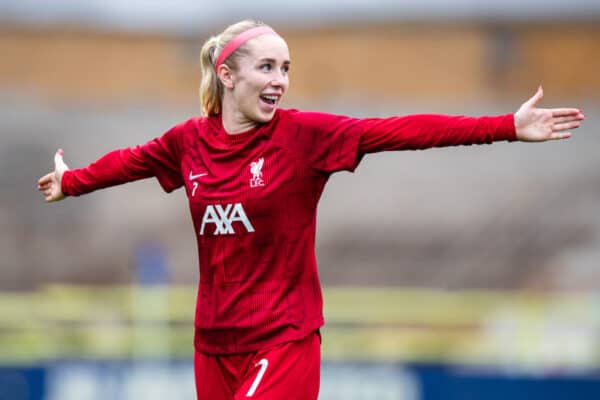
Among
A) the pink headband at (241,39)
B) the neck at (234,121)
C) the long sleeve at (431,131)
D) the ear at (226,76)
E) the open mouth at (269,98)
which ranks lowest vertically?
the long sleeve at (431,131)

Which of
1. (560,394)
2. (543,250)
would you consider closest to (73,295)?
(543,250)

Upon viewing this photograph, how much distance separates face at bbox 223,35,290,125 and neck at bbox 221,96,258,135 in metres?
0.02

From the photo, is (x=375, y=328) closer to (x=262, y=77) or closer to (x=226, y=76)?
(x=226, y=76)

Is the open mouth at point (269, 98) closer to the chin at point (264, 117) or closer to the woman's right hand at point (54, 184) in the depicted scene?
the chin at point (264, 117)

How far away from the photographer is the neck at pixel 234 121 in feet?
13.9

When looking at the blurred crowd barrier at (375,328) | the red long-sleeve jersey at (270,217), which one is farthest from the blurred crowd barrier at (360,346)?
the red long-sleeve jersey at (270,217)

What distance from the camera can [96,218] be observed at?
19688 millimetres

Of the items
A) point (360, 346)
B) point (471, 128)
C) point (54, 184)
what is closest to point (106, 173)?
point (54, 184)

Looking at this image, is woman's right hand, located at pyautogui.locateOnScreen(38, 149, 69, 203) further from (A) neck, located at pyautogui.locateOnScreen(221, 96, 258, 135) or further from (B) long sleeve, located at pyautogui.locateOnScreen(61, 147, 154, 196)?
(A) neck, located at pyautogui.locateOnScreen(221, 96, 258, 135)

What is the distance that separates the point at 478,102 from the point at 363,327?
9797 mm

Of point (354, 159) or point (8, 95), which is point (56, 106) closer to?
point (8, 95)

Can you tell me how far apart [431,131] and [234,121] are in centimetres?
71

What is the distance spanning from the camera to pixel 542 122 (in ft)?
13.0

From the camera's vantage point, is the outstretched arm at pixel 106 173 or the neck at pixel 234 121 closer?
the neck at pixel 234 121
